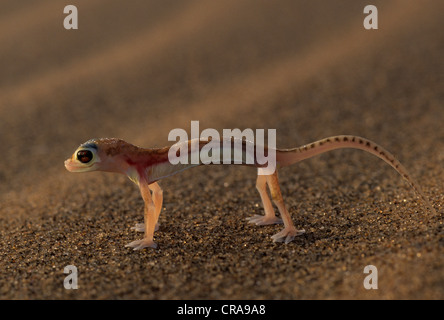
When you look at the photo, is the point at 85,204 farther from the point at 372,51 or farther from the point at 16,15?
the point at 16,15

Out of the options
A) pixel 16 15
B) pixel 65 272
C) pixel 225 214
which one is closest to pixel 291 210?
pixel 225 214

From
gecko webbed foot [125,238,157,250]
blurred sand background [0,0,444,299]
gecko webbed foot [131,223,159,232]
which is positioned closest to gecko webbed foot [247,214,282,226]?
blurred sand background [0,0,444,299]

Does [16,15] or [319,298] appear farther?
[16,15]

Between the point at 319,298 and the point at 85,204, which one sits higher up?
the point at 85,204

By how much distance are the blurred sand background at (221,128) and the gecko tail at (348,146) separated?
0.39 metres

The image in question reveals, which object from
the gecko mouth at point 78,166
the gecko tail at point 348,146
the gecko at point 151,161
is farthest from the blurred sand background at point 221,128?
the gecko mouth at point 78,166

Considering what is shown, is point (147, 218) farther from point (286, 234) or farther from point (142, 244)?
point (286, 234)

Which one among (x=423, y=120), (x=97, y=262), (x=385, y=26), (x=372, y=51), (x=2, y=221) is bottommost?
(x=97, y=262)

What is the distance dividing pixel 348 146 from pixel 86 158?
2051 millimetres

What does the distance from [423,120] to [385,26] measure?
4.64 m

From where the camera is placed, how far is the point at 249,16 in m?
12.0

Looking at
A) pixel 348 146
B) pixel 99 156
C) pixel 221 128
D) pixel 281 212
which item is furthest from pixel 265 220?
pixel 221 128

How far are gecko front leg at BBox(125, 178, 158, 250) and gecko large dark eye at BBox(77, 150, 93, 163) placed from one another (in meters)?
0.43

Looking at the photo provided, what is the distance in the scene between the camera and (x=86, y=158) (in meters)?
3.49
